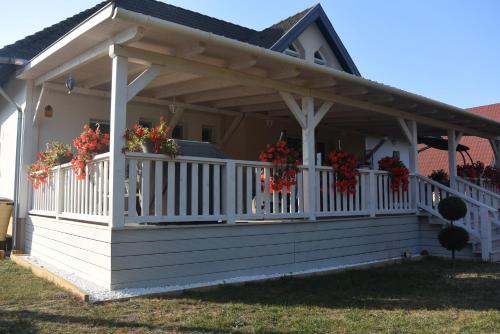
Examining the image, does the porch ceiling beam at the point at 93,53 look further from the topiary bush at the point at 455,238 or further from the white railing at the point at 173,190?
the topiary bush at the point at 455,238

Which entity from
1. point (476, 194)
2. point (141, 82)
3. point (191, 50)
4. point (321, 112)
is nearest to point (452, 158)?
point (476, 194)

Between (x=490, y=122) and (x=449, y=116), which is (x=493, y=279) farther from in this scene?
(x=490, y=122)

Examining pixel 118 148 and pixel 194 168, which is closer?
pixel 118 148

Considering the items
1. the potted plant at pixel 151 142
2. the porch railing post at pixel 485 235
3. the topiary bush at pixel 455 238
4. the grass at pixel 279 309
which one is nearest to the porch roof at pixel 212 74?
the potted plant at pixel 151 142

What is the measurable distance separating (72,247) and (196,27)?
6.93m

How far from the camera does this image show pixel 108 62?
6.73 m

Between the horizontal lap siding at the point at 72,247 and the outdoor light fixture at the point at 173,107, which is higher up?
the outdoor light fixture at the point at 173,107

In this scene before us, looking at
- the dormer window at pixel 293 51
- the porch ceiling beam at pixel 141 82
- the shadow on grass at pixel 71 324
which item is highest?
the dormer window at pixel 293 51

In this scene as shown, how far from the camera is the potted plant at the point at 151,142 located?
5.52 metres

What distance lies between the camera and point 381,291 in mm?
5926

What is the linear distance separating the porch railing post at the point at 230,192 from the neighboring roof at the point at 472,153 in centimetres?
2104

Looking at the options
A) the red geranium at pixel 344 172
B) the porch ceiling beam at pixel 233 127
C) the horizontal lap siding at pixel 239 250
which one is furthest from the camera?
the porch ceiling beam at pixel 233 127

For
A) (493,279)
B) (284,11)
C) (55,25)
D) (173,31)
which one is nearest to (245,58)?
(173,31)

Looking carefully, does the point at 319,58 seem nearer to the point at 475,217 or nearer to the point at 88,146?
the point at 475,217
